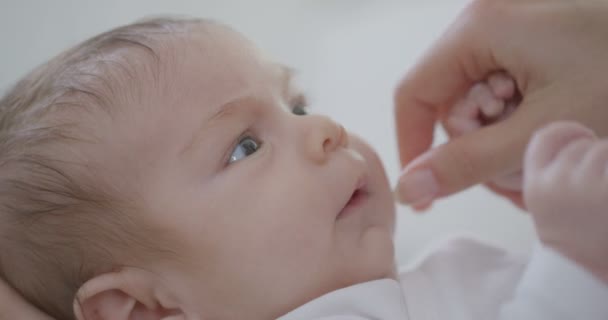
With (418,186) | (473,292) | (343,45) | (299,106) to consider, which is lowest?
(343,45)

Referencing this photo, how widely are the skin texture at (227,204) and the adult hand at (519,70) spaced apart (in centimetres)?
13

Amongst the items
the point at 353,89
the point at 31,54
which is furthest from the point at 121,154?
the point at 353,89

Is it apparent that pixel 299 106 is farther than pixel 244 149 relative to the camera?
Yes

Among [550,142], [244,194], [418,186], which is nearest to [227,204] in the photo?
[244,194]

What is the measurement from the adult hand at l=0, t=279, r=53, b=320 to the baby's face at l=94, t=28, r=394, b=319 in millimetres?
178

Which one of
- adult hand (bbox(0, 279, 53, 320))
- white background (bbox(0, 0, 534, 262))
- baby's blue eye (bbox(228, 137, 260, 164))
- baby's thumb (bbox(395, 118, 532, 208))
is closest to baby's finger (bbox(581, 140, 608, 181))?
baby's thumb (bbox(395, 118, 532, 208))

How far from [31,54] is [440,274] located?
1057 millimetres

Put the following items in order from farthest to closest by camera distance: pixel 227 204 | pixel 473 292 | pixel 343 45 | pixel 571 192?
pixel 343 45, pixel 473 292, pixel 227 204, pixel 571 192

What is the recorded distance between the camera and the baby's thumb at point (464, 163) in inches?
34.5

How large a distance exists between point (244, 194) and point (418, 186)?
251mm

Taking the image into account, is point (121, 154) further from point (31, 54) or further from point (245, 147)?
point (31, 54)

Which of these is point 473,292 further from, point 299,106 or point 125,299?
point 125,299

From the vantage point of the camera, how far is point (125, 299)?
81cm

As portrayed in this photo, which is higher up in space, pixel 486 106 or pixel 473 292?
pixel 486 106
